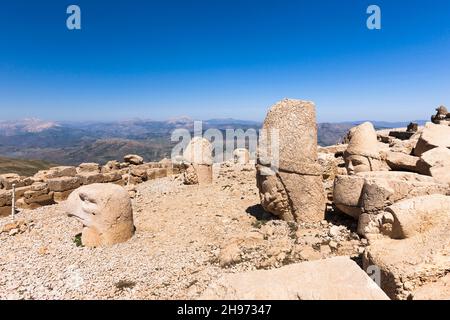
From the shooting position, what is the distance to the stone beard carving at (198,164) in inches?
704

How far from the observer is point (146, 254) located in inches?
352

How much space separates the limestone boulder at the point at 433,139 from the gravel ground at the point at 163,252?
513 cm

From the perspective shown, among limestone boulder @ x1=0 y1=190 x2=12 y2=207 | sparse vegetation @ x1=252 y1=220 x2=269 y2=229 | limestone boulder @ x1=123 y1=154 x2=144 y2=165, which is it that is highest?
limestone boulder @ x1=123 y1=154 x2=144 y2=165

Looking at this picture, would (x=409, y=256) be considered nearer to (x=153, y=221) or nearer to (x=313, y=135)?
(x=313, y=135)

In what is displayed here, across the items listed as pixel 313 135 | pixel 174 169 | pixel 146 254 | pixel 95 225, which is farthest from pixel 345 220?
pixel 174 169

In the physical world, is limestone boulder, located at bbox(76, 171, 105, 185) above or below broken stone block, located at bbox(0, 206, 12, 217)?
above

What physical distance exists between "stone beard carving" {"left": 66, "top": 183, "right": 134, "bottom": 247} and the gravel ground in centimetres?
34

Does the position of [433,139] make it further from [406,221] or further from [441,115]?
[441,115]

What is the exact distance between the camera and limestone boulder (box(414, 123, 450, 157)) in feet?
39.9

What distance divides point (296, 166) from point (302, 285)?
6418 mm

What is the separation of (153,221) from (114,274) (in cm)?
404

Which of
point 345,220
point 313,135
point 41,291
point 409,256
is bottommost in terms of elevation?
point 41,291

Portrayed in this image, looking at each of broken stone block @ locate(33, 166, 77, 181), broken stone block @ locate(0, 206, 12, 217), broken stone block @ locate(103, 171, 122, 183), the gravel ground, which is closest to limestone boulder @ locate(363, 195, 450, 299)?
the gravel ground

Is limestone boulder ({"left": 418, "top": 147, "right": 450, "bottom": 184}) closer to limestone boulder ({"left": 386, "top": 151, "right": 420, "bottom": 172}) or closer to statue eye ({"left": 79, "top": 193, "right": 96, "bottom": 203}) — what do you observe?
limestone boulder ({"left": 386, "top": 151, "right": 420, "bottom": 172})
